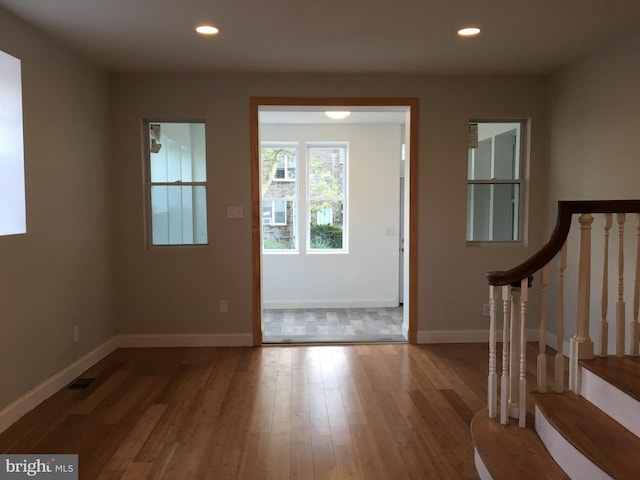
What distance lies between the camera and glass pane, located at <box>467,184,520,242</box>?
4.81 meters

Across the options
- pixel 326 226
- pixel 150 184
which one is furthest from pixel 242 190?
pixel 326 226

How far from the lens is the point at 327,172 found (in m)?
6.98

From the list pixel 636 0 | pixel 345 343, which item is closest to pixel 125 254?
pixel 345 343

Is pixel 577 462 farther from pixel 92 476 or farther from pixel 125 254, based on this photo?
pixel 125 254

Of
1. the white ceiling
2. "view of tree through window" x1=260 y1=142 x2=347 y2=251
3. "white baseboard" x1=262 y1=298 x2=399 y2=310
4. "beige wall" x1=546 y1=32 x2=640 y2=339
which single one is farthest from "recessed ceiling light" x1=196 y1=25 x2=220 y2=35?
"white baseboard" x1=262 y1=298 x2=399 y2=310

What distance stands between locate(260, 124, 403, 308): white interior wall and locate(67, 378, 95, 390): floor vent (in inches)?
125

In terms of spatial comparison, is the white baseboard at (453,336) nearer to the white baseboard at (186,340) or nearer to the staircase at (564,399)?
the white baseboard at (186,340)

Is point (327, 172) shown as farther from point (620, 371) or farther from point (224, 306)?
point (620, 371)

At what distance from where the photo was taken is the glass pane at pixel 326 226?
7.02 metres

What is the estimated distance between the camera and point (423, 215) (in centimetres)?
470

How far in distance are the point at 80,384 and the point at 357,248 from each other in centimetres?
408

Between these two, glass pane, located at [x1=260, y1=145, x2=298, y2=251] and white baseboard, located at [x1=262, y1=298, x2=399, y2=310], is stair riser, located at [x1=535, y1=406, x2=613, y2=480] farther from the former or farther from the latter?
glass pane, located at [x1=260, y1=145, x2=298, y2=251]

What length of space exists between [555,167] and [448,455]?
9.91 feet

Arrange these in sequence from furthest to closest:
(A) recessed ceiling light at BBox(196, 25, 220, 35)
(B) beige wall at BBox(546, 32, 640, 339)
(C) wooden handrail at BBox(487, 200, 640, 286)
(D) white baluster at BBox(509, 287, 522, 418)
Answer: (B) beige wall at BBox(546, 32, 640, 339) < (A) recessed ceiling light at BBox(196, 25, 220, 35) < (D) white baluster at BBox(509, 287, 522, 418) < (C) wooden handrail at BBox(487, 200, 640, 286)
